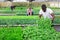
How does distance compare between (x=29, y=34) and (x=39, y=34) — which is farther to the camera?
(x=29, y=34)

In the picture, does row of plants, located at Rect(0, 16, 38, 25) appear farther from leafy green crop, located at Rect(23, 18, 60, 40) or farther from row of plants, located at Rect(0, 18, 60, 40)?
row of plants, located at Rect(0, 18, 60, 40)

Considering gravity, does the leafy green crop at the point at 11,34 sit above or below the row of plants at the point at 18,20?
above

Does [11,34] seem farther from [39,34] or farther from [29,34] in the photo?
[39,34]

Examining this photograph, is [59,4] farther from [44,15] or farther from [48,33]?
[48,33]

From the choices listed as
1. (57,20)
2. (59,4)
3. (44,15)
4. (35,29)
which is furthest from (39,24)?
(59,4)

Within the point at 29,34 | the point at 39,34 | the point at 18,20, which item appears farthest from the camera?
the point at 18,20

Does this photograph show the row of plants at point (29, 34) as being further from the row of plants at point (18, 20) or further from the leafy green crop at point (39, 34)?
the row of plants at point (18, 20)

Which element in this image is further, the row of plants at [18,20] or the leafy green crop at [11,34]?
the row of plants at [18,20]

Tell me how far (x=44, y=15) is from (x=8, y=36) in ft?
10.4

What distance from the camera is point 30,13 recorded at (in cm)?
1834

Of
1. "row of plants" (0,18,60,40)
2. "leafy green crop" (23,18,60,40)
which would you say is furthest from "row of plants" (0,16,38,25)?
"row of plants" (0,18,60,40)

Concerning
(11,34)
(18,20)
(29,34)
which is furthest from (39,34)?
(18,20)

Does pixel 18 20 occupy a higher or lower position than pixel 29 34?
lower

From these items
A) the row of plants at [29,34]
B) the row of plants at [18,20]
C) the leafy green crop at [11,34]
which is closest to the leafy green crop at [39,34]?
the row of plants at [29,34]
